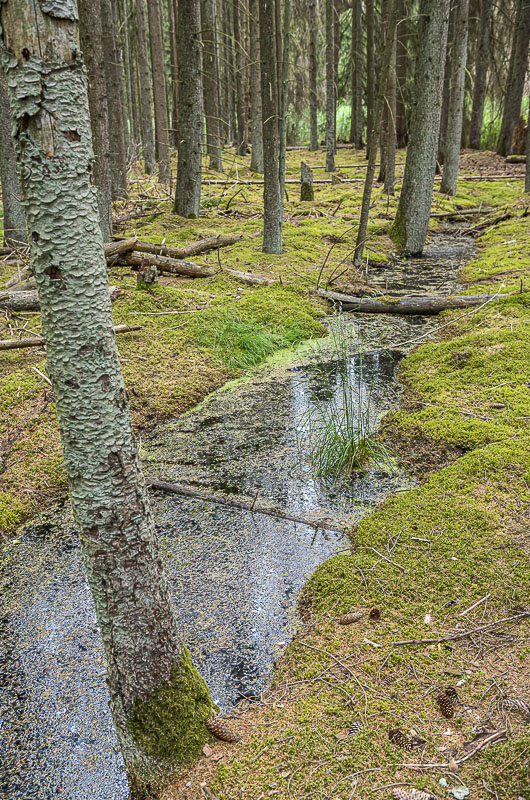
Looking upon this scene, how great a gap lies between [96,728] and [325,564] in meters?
1.32

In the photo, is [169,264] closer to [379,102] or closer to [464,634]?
[379,102]

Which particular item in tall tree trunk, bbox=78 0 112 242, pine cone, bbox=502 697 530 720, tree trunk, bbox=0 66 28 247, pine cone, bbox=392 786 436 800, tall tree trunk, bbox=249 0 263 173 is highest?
tall tree trunk, bbox=249 0 263 173

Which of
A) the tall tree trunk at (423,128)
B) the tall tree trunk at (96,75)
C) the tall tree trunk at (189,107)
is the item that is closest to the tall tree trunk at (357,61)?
the tall tree trunk at (423,128)

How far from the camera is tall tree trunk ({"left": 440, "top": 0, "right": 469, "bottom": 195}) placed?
41.3 feet

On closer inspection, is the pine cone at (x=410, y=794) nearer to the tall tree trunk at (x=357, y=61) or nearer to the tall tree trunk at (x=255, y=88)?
the tall tree trunk at (x=255, y=88)

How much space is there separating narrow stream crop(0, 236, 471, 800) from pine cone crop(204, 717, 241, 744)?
1.00 feet

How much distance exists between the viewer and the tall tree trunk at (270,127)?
7.25 meters

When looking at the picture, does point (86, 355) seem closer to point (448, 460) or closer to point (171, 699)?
point (171, 699)

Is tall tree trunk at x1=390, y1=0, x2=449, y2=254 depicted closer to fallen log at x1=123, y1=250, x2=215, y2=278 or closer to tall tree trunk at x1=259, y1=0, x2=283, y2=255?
tall tree trunk at x1=259, y1=0, x2=283, y2=255

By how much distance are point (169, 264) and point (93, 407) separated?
20.8 ft

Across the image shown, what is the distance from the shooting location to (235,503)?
12.3 ft

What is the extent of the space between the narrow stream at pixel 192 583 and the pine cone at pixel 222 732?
306 mm

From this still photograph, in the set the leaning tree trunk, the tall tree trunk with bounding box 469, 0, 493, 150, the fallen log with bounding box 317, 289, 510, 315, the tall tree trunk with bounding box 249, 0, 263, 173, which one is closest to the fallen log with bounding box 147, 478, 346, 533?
the leaning tree trunk

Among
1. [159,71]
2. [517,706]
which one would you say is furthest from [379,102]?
[159,71]
